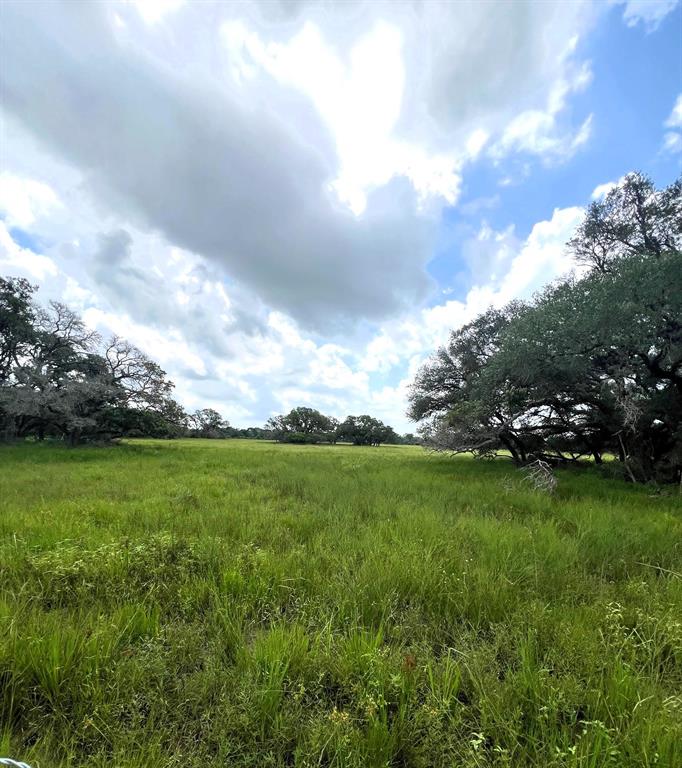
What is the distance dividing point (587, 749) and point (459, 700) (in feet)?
2.57

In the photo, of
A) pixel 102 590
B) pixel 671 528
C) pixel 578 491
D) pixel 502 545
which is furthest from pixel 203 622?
pixel 578 491

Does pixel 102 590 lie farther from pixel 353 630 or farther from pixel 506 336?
pixel 506 336

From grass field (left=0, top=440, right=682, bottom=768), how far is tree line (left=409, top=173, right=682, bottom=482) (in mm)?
6495

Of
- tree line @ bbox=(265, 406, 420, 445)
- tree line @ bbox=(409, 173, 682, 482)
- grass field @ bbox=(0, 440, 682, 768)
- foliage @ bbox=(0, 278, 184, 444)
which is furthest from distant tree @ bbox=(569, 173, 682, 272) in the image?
tree line @ bbox=(265, 406, 420, 445)

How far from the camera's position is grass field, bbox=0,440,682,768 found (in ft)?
6.56

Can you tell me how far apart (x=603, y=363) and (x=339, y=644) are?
1214cm

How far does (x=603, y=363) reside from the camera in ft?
36.1

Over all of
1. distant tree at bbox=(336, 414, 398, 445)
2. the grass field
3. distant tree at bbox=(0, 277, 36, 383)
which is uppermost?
distant tree at bbox=(0, 277, 36, 383)

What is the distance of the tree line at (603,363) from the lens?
9.75 metres

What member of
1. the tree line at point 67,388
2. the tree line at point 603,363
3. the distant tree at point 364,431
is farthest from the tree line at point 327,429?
the tree line at point 603,363

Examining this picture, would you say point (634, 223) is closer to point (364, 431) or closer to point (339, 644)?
point (339, 644)

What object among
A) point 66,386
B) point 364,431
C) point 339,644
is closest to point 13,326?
point 66,386

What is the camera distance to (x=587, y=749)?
6.15 ft

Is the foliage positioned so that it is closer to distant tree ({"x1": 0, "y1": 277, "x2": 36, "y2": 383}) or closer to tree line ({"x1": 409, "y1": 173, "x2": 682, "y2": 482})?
distant tree ({"x1": 0, "y1": 277, "x2": 36, "y2": 383})
